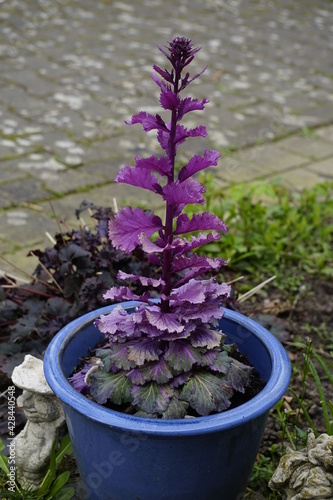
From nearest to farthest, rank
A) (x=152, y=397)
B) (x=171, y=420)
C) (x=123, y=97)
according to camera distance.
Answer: (x=171, y=420), (x=152, y=397), (x=123, y=97)

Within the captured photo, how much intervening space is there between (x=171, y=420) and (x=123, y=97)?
421 centimetres

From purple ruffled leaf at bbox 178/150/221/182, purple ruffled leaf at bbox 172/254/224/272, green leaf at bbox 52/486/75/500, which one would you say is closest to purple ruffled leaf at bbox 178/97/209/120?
purple ruffled leaf at bbox 178/150/221/182

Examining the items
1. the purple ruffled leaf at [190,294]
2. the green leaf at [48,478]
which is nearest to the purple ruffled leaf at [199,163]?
the purple ruffled leaf at [190,294]

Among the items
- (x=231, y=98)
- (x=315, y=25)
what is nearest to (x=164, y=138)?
(x=231, y=98)

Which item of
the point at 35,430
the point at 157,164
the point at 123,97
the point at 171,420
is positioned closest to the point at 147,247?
the point at 157,164

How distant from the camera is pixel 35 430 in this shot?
2.11 m

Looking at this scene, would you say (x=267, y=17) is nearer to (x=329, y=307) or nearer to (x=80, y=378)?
(x=329, y=307)

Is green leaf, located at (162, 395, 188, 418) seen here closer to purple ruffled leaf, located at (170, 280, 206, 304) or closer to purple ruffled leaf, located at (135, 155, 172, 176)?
purple ruffled leaf, located at (170, 280, 206, 304)

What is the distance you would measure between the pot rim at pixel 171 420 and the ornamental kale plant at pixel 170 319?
0.26ft

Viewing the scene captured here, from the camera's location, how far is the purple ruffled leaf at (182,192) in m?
1.72

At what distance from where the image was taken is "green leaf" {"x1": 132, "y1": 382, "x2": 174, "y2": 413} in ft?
5.67

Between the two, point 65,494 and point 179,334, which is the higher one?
point 179,334

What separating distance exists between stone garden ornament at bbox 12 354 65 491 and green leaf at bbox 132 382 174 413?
0.40m

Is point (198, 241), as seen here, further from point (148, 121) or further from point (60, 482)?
point (60, 482)
